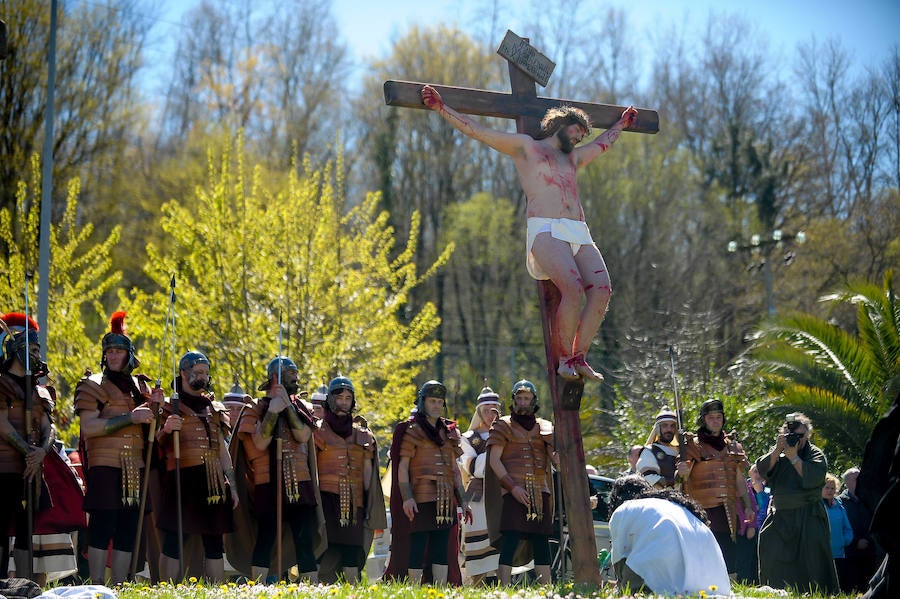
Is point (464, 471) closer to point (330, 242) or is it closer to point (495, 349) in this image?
point (330, 242)

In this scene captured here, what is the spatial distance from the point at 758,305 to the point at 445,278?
31.1 ft

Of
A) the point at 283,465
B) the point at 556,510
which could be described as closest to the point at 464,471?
the point at 556,510

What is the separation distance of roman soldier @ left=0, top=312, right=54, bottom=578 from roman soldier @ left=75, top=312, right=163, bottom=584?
336 mm

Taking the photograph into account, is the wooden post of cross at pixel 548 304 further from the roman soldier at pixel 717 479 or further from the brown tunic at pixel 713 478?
the brown tunic at pixel 713 478

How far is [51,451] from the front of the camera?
9.45 meters

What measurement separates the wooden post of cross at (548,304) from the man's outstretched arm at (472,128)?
0.31 feet

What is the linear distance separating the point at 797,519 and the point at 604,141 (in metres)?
4.15

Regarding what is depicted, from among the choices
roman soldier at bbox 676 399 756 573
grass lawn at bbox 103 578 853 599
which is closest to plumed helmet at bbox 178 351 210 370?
grass lawn at bbox 103 578 853 599

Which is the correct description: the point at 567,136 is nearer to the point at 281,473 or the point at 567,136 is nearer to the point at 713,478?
the point at 281,473

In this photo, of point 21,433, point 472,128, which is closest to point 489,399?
point 472,128

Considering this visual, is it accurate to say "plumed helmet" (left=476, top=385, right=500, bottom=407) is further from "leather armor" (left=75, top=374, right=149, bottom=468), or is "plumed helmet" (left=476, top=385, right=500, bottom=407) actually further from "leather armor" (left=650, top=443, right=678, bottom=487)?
"leather armor" (left=75, top=374, right=149, bottom=468)

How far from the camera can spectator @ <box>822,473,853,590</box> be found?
1205cm

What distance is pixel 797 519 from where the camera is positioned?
10.6 m

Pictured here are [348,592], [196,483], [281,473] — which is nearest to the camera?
[348,592]
